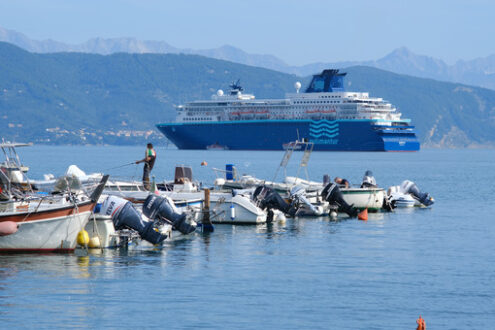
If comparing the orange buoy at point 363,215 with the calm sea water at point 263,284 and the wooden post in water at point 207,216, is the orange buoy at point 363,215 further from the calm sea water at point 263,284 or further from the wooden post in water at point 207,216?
the wooden post in water at point 207,216

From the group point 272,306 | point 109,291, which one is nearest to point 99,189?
point 109,291

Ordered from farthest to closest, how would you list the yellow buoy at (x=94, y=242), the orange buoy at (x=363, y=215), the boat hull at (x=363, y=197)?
the boat hull at (x=363, y=197) → the orange buoy at (x=363, y=215) → the yellow buoy at (x=94, y=242)

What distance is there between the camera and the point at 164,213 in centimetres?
2862

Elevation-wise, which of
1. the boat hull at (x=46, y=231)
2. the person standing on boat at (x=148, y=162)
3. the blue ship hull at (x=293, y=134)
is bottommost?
the boat hull at (x=46, y=231)

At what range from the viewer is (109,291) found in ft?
66.9

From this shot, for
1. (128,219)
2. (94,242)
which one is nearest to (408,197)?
(128,219)

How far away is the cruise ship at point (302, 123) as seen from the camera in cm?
15962

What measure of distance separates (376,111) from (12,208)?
458 feet

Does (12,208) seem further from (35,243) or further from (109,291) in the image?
(109,291)

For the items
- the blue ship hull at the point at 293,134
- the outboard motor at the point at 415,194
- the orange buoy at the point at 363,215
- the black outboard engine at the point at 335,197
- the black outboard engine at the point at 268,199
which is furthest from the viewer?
the blue ship hull at the point at 293,134

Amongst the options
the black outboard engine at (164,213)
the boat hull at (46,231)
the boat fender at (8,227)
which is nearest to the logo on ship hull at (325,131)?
the black outboard engine at (164,213)

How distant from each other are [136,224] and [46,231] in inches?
122

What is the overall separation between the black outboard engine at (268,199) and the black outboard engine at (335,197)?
3.35 metres

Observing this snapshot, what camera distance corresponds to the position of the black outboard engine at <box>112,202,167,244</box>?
26422mm
